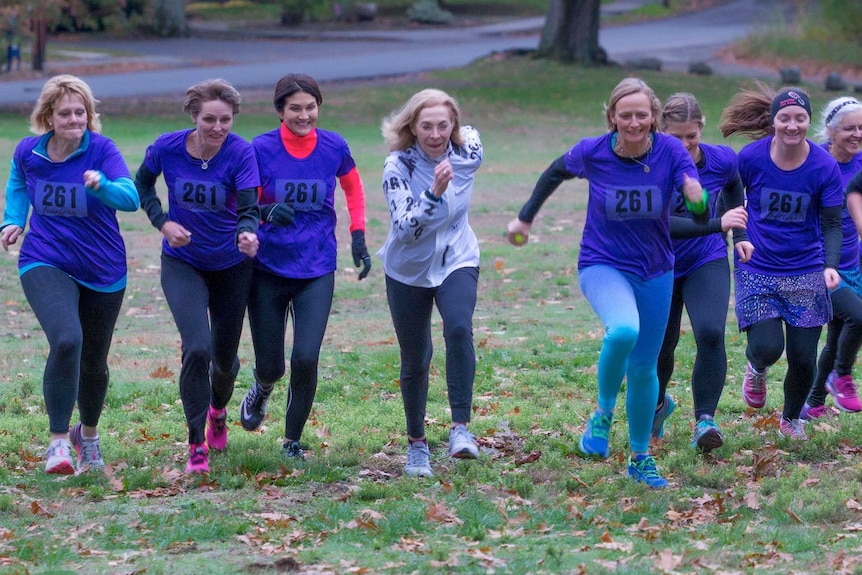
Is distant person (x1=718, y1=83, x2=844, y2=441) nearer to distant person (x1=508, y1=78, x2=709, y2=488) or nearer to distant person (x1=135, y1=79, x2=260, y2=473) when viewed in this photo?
distant person (x1=508, y1=78, x2=709, y2=488)

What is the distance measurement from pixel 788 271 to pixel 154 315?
7.05 meters

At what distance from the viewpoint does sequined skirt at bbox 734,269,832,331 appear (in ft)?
22.6

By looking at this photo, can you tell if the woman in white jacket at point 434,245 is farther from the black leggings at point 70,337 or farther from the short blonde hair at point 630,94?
the black leggings at point 70,337

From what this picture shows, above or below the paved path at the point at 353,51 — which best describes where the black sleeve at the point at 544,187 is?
below

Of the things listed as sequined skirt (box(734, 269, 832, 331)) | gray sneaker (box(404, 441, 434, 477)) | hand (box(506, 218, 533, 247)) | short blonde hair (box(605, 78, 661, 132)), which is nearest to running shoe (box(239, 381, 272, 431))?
gray sneaker (box(404, 441, 434, 477))

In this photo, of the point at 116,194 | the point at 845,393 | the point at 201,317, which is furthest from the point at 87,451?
the point at 845,393

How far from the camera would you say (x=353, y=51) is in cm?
4075

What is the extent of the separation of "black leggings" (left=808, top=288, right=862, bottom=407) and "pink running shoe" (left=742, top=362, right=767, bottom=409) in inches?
15.7

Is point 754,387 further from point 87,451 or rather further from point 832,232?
point 87,451

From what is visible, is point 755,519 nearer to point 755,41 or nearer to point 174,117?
point 174,117

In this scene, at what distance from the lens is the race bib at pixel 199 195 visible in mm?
6469

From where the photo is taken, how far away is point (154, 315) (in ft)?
39.5

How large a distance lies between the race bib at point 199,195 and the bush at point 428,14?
45.6 meters

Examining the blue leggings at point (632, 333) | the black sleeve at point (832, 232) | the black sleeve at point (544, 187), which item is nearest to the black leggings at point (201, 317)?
the black sleeve at point (544, 187)
